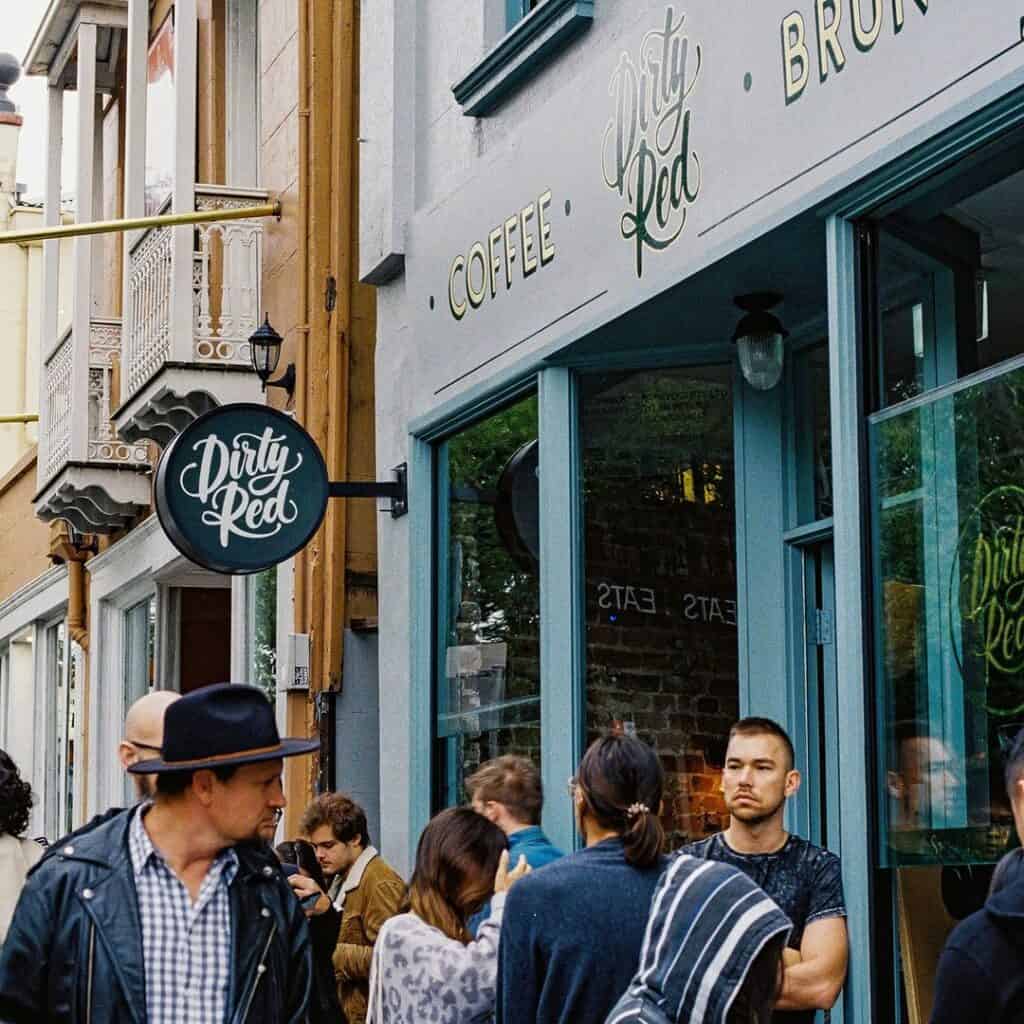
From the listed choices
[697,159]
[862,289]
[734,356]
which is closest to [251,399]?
[734,356]

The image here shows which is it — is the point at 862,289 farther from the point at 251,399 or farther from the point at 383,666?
the point at 251,399

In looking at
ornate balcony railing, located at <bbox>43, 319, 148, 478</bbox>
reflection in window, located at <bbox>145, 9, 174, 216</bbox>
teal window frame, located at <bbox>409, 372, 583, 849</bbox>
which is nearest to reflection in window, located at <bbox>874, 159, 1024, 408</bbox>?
teal window frame, located at <bbox>409, 372, 583, 849</bbox>

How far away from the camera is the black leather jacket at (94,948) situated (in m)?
4.26

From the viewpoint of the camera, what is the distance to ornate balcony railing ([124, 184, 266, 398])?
14.2 metres

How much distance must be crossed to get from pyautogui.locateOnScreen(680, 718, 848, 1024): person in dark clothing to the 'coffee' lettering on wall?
3.42m

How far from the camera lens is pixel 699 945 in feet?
13.8

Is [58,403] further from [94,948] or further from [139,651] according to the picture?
[94,948]

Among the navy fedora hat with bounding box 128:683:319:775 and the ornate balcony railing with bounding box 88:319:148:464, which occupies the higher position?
the ornate balcony railing with bounding box 88:319:148:464

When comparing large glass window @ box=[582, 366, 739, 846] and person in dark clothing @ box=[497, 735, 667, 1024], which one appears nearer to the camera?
person in dark clothing @ box=[497, 735, 667, 1024]

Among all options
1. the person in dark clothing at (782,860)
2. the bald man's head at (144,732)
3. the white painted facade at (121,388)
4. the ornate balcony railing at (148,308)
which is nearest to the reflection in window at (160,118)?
the white painted facade at (121,388)

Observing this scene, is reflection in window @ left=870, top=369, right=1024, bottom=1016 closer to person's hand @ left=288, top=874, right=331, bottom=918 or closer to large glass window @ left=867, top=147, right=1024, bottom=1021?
large glass window @ left=867, top=147, right=1024, bottom=1021

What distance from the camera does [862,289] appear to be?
7.03 metres

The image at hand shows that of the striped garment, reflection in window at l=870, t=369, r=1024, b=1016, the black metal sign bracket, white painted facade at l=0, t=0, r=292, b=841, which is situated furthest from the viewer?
white painted facade at l=0, t=0, r=292, b=841

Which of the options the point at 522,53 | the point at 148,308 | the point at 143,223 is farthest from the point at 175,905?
the point at 148,308
